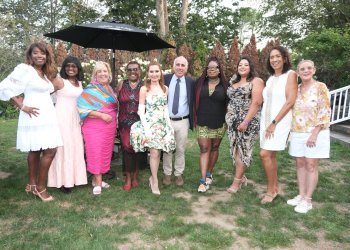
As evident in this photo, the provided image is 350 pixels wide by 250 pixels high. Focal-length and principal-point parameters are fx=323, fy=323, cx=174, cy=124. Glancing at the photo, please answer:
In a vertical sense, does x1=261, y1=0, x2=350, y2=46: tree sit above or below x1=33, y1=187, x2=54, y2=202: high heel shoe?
above

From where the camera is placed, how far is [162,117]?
402cm

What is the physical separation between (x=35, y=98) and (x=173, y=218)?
1957mm

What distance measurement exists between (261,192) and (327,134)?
1.22 m

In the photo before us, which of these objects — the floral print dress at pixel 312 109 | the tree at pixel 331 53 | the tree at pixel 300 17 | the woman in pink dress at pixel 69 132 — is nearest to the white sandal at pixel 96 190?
the woman in pink dress at pixel 69 132

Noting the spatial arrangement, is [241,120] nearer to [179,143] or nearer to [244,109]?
[244,109]

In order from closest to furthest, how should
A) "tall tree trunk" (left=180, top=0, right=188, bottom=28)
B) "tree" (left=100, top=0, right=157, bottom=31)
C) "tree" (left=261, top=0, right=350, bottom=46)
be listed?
"tree" (left=261, top=0, right=350, bottom=46) → "tall tree trunk" (left=180, top=0, right=188, bottom=28) → "tree" (left=100, top=0, right=157, bottom=31)

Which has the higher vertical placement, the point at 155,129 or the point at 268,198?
the point at 155,129

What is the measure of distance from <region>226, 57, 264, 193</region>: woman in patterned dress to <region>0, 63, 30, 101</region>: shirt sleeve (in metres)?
2.31

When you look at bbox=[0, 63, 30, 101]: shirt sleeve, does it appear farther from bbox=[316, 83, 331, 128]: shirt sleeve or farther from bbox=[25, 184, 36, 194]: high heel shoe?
bbox=[316, 83, 331, 128]: shirt sleeve

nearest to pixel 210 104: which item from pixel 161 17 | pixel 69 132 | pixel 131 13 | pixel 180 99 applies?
pixel 180 99

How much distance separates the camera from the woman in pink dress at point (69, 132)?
3.85 metres

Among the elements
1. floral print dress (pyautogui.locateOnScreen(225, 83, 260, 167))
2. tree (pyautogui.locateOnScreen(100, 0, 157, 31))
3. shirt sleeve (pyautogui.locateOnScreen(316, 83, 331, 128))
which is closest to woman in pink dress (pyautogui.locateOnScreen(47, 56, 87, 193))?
floral print dress (pyautogui.locateOnScreen(225, 83, 260, 167))

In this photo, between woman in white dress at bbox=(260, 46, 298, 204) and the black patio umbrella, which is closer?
woman in white dress at bbox=(260, 46, 298, 204)

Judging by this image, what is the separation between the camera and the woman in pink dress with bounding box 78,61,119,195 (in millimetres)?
3859
